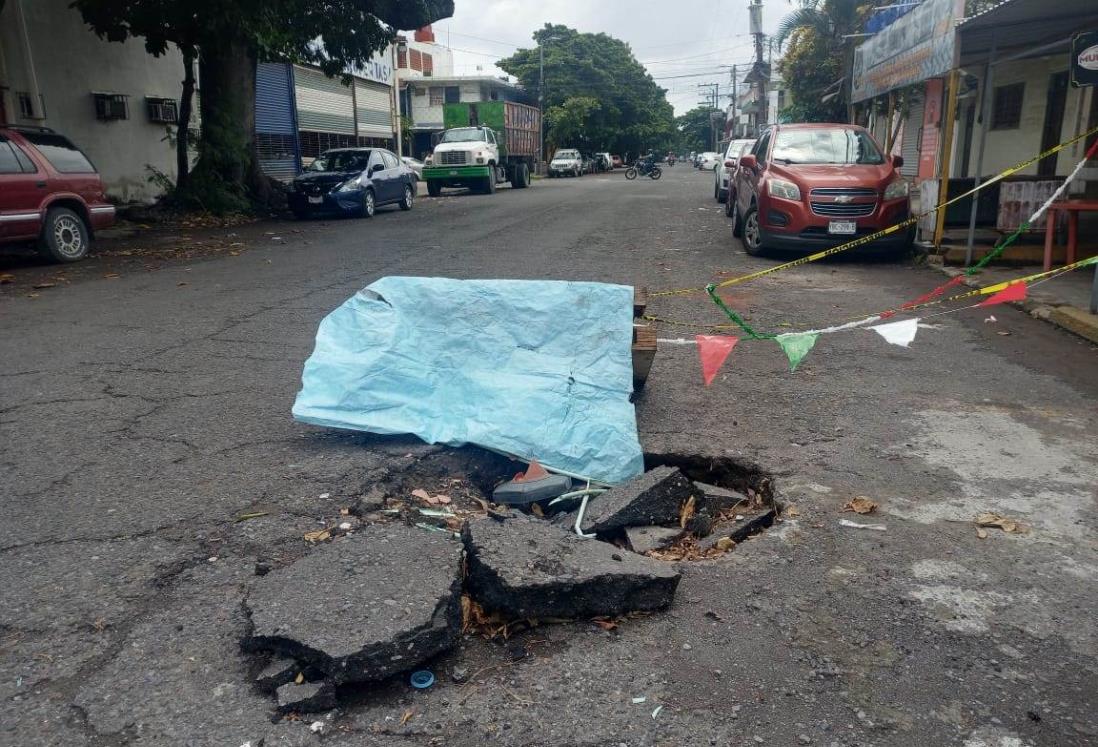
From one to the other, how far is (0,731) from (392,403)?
94.1 inches

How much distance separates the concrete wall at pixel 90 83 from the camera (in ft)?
53.9

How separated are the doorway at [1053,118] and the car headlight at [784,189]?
7088 mm

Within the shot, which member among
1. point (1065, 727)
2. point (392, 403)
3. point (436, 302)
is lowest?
point (1065, 727)

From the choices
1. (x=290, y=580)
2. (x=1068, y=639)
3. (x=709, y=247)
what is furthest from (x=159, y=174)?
(x=1068, y=639)

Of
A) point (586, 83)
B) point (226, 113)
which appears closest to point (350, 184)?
point (226, 113)

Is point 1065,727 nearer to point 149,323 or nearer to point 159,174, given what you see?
point 149,323

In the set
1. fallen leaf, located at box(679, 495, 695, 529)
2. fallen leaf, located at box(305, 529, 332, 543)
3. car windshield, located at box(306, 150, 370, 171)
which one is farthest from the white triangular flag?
car windshield, located at box(306, 150, 370, 171)

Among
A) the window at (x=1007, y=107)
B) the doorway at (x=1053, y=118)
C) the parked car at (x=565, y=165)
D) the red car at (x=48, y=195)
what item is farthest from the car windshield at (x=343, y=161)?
the parked car at (x=565, y=165)

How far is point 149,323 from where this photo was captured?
7.35 meters

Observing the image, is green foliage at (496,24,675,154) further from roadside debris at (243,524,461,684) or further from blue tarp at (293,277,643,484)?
roadside debris at (243,524,461,684)

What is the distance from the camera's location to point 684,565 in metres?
3.24

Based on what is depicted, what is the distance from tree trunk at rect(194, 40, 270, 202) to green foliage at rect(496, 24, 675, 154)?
142 feet

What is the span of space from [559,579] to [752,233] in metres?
9.91

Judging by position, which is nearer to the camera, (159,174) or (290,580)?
(290,580)
